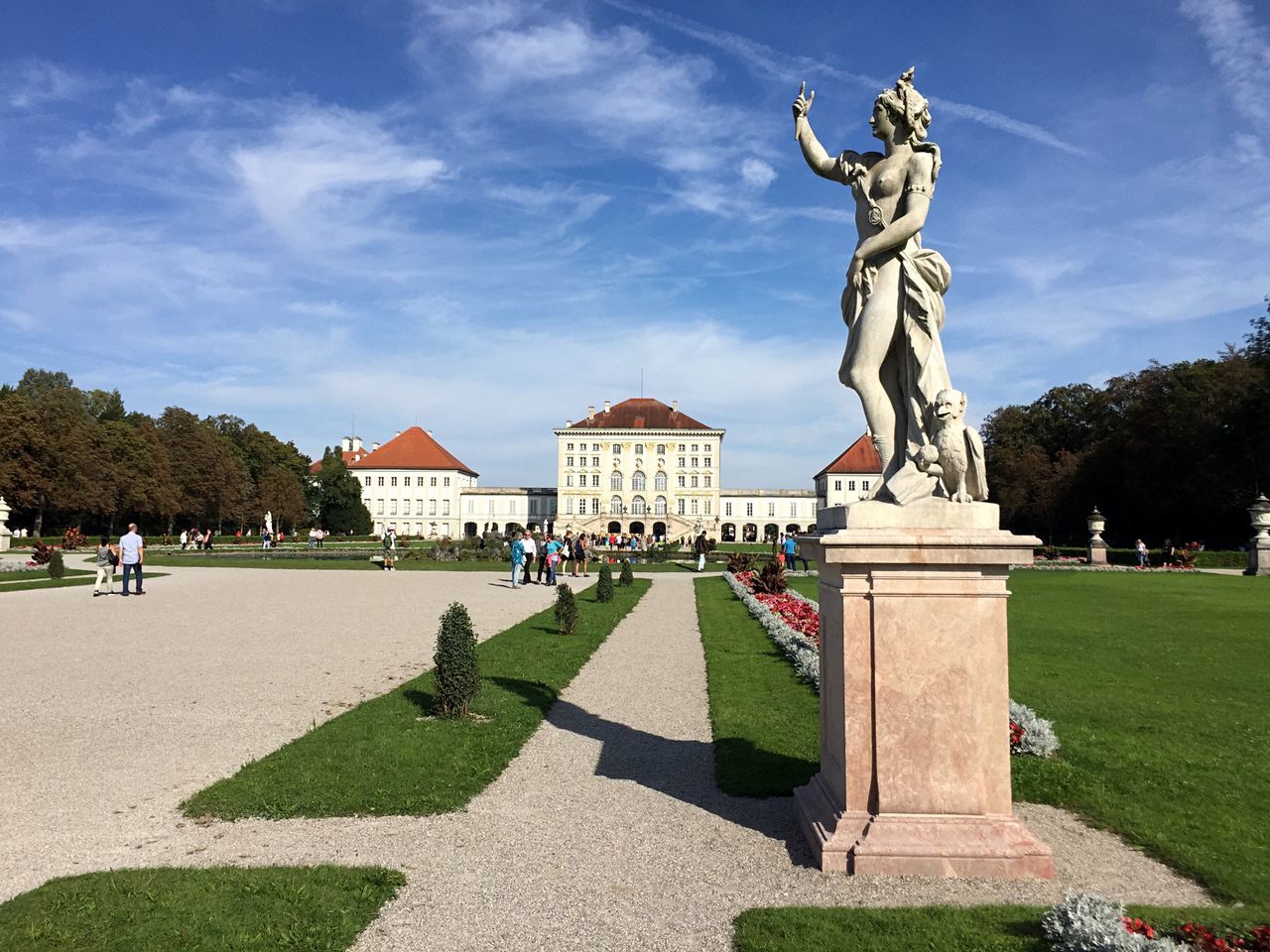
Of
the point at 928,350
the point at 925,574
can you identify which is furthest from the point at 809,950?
the point at 928,350

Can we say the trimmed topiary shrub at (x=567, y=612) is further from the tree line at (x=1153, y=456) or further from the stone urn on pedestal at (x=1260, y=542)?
the tree line at (x=1153, y=456)

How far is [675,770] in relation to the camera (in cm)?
614

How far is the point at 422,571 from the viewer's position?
30438mm

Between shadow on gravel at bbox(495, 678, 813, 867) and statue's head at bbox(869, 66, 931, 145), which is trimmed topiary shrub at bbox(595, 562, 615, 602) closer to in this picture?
shadow on gravel at bbox(495, 678, 813, 867)

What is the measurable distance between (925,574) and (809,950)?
72.0 inches

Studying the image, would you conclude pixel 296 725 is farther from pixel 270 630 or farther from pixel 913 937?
pixel 270 630

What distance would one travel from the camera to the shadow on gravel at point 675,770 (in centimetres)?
495

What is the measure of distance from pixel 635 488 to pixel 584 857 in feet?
292

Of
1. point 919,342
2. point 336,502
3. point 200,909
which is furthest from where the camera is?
point 336,502

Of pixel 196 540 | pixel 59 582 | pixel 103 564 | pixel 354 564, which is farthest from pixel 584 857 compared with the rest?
pixel 196 540

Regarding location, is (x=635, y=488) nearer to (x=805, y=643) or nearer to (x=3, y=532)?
(x=3, y=532)

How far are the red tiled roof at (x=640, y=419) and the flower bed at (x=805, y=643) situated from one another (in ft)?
236

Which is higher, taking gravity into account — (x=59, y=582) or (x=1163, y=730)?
(x=59, y=582)

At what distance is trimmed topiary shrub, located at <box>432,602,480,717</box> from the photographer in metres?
7.54
